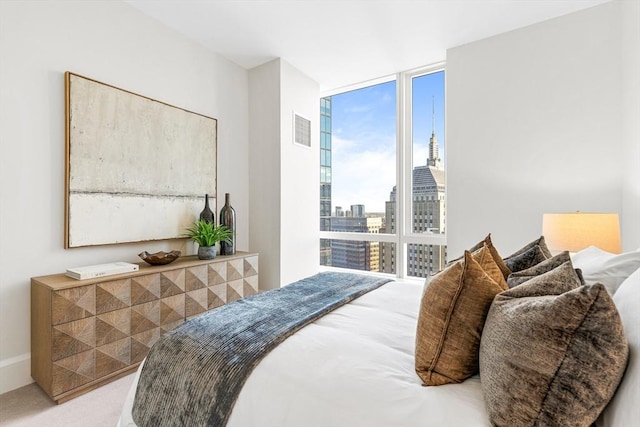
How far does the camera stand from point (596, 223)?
6.54ft

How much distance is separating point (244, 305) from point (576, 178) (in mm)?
2756

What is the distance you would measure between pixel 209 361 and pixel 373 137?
3.39 m

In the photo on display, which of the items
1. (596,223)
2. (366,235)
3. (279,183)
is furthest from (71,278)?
(596,223)

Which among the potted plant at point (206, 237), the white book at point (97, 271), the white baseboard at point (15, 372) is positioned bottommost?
the white baseboard at point (15, 372)

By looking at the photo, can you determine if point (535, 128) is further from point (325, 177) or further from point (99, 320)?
point (99, 320)

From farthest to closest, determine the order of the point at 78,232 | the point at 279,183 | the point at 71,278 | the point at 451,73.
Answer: the point at 279,183 < the point at 451,73 < the point at 78,232 < the point at 71,278

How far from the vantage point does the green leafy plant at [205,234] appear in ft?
8.95

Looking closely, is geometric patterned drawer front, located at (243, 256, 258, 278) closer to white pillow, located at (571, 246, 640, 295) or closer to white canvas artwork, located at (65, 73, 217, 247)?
white canvas artwork, located at (65, 73, 217, 247)

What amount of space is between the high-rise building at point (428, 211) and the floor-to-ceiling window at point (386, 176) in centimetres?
1

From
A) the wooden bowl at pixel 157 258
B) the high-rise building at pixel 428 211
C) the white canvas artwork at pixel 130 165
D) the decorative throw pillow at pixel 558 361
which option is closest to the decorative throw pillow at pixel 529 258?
the decorative throw pillow at pixel 558 361

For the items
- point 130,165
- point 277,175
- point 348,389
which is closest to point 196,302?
point 130,165

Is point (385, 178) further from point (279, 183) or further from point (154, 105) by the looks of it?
point (154, 105)

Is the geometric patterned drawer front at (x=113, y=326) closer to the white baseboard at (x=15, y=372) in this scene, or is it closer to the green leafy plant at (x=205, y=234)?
the white baseboard at (x=15, y=372)

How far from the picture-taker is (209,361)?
1065mm
